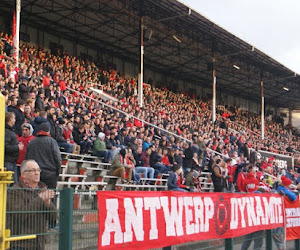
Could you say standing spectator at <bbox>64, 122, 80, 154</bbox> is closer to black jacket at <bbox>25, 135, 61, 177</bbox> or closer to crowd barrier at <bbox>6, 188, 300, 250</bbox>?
black jacket at <bbox>25, 135, 61, 177</bbox>

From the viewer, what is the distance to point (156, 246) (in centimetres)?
456

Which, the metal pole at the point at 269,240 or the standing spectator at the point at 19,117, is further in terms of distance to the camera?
the standing spectator at the point at 19,117

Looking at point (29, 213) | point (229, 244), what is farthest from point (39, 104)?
point (29, 213)

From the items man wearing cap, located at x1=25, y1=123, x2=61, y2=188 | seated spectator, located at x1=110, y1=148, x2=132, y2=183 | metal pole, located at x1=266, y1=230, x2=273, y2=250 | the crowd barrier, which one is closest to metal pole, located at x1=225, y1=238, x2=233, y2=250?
the crowd barrier

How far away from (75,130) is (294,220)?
6217 millimetres

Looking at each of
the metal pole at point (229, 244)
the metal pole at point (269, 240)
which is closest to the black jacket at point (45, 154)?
the metal pole at point (229, 244)

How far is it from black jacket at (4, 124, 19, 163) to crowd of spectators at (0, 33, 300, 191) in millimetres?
618

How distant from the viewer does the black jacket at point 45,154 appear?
6.26 m

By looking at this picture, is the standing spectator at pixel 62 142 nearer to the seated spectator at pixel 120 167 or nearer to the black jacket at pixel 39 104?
the black jacket at pixel 39 104

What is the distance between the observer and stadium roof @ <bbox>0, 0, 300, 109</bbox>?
23.3m

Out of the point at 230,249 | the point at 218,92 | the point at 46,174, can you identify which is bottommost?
the point at 230,249

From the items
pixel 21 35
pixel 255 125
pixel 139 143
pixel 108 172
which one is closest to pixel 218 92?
pixel 255 125

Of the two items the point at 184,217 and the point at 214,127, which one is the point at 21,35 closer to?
the point at 214,127

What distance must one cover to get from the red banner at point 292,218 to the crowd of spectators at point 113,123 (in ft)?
7.00
